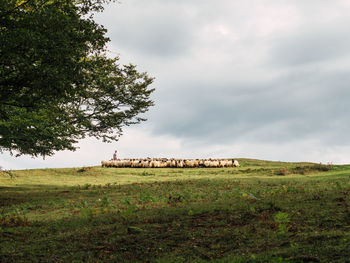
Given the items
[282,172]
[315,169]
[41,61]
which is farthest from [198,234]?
[315,169]

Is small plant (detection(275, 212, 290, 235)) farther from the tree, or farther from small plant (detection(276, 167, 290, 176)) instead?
small plant (detection(276, 167, 290, 176))

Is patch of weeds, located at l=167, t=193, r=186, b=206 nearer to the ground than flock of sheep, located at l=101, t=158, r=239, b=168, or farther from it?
nearer to the ground

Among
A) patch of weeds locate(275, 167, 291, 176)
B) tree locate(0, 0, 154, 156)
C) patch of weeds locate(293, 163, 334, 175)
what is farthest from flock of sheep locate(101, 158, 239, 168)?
tree locate(0, 0, 154, 156)

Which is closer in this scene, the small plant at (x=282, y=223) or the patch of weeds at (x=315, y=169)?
the small plant at (x=282, y=223)

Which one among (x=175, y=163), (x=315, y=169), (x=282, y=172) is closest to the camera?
(x=282, y=172)

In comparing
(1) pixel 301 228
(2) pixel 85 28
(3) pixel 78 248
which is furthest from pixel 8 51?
(1) pixel 301 228

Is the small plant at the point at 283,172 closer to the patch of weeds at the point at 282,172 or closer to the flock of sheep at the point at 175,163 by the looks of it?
the patch of weeds at the point at 282,172

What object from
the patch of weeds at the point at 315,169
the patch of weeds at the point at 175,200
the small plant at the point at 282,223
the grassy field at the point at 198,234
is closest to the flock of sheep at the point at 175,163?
the patch of weeds at the point at 315,169

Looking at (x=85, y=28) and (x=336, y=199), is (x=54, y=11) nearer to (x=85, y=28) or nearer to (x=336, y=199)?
(x=85, y=28)

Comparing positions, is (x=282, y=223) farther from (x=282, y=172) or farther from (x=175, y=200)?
(x=282, y=172)

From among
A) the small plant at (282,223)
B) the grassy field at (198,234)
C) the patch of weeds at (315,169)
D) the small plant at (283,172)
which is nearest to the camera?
the grassy field at (198,234)

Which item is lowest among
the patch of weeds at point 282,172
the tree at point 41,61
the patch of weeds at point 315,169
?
the patch of weeds at point 282,172

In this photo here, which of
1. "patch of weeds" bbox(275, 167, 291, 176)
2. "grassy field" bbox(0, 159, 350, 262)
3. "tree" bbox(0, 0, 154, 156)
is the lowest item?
"grassy field" bbox(0, 159, 350, 262)

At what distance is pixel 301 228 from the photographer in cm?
796
